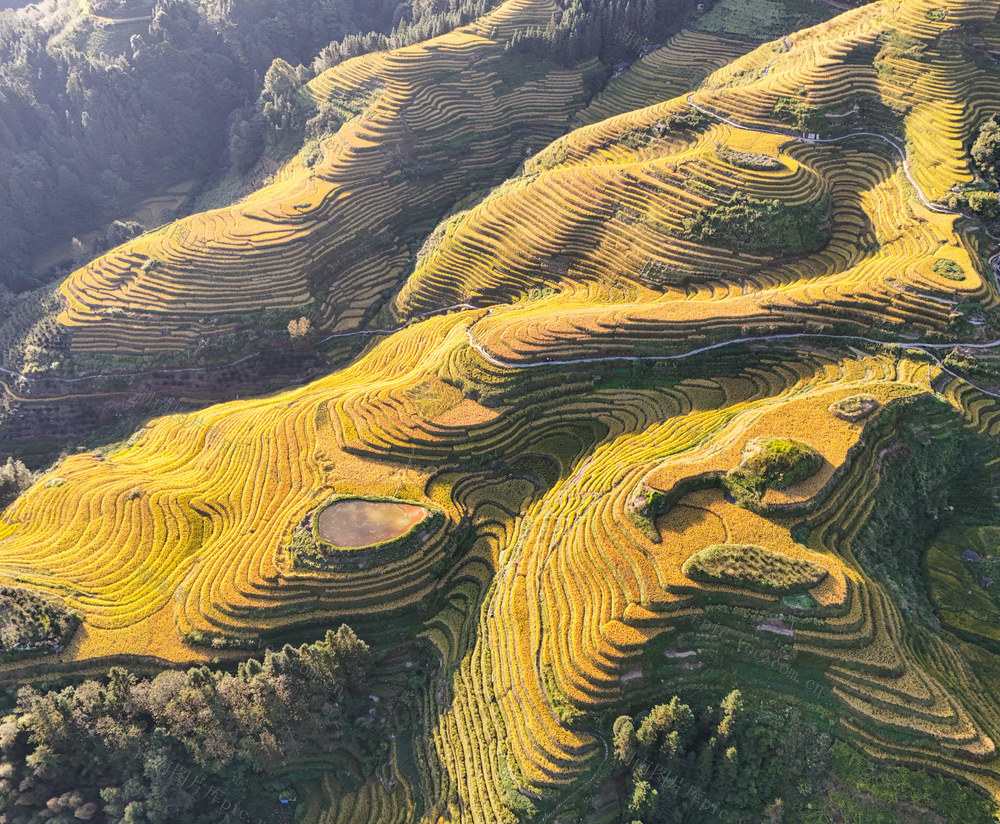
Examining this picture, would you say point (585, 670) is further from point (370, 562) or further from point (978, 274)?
point (978, 274)

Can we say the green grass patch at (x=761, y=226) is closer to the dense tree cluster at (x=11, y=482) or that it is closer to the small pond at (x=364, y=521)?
the small pond at (x=364, y=521)

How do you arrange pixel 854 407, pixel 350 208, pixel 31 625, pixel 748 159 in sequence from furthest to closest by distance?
pixel 350 208, pixel 748 159, pixel 854 407, pixel 31 625

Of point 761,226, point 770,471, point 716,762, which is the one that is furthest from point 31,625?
point 761,226

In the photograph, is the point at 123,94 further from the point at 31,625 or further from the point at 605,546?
the point at 605,546

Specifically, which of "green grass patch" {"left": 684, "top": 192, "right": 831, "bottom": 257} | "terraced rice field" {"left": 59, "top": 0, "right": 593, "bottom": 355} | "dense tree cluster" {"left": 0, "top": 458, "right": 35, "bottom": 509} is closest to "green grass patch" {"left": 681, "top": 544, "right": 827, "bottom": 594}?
"green grass patch" {"left": 684, "top": 192, "right": 831, "bottom": 257}

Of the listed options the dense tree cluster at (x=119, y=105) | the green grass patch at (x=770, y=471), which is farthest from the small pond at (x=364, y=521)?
the dense tree cluster at (x=119, y=105)

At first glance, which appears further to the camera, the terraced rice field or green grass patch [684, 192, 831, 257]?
the terraced rice field

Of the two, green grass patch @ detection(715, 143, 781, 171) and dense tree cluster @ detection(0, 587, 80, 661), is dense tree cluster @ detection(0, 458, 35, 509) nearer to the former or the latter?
dense tree cluster @ detection(0, 587, 80, 661)
